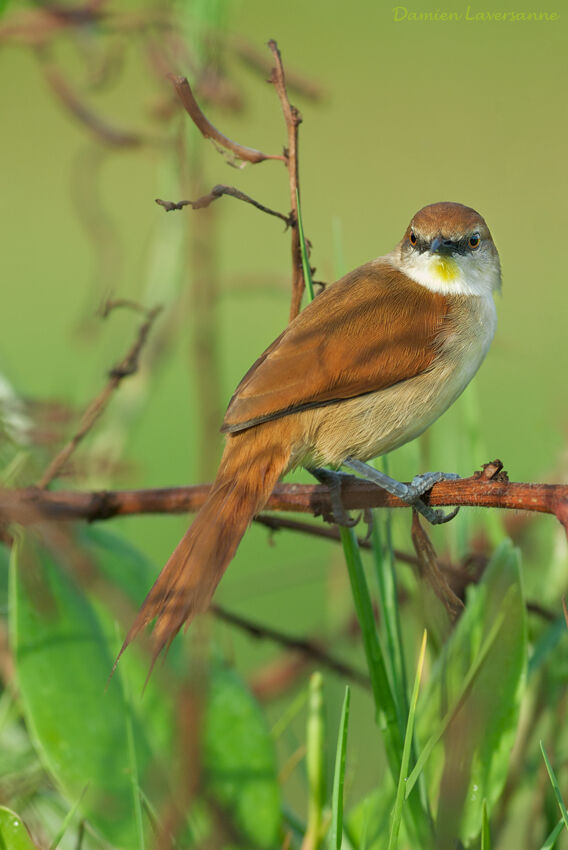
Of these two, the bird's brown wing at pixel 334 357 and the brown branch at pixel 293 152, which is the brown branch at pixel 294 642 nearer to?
the bird's brown wing at pixel 334 357

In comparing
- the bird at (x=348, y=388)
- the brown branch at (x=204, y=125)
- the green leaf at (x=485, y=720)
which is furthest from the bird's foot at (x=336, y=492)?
the brown branch at (x=204, y=125)

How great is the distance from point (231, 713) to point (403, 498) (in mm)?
499

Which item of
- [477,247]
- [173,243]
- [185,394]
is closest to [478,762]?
[477,247]

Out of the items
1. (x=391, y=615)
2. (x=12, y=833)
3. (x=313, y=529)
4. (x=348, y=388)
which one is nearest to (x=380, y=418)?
(x=348, y=388)

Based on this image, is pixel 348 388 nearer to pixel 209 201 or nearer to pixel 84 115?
pixel 209 201

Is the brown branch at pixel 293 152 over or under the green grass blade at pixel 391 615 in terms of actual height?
over

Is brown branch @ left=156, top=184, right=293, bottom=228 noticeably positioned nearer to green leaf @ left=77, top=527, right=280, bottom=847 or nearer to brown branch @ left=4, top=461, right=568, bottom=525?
brown branch @ left=4, top=461, right=568, bottom=525

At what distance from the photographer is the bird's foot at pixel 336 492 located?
58.5 inches

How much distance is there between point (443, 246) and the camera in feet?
7.14

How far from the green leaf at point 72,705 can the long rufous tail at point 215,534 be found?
253mm

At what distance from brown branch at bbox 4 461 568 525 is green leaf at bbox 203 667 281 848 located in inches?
12.5

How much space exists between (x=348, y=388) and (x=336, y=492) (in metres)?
0.25

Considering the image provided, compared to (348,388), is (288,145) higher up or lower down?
higher up

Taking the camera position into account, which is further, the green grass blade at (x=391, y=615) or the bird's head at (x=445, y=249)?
the bird's head at (x=445, y=249)
